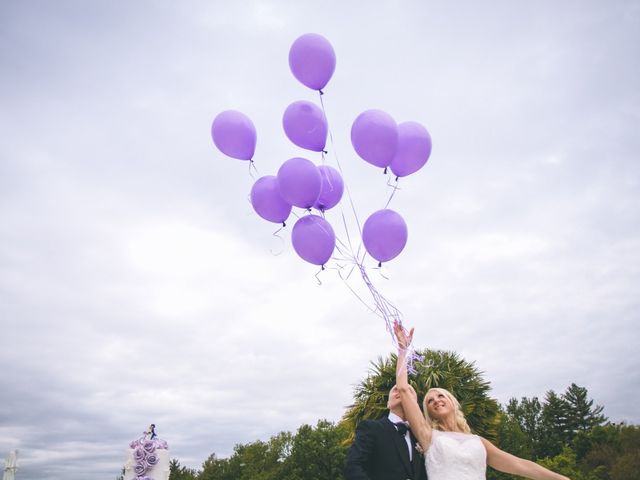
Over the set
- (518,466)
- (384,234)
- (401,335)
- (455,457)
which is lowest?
(518,466)

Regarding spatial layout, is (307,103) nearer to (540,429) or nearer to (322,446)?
(322,446)

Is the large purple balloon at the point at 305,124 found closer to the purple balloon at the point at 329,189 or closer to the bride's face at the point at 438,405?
the purple balloon at the point at 329,189

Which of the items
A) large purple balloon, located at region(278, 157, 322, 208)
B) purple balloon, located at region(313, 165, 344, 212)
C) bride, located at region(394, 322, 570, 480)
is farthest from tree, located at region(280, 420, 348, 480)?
bride, located at region(394, 322, 570, 480)

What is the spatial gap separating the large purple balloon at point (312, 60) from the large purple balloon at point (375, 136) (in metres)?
0.90

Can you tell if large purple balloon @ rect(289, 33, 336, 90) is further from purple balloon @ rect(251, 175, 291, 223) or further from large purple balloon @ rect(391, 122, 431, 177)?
purple balloon @ rect(251, 175, 291, 223)

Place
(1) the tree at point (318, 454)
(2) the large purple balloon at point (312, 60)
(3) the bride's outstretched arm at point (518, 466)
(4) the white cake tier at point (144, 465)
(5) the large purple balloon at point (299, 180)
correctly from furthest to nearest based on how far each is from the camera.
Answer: (1) the tree at point (318, 454) → (4) the white cake tier at point (144, 465) → (2) the large purple balloon at point (312, 60) → (5) the large purple balloon at point (299, 180) → (3) the bride's outstretched arm at point (518, 466)

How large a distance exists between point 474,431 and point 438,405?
1120 cm

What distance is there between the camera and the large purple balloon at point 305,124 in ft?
21.1

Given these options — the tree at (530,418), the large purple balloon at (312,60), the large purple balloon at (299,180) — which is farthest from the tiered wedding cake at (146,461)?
the tree at (530,418)

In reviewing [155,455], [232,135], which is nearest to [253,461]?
[155,455]

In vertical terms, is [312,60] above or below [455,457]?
above

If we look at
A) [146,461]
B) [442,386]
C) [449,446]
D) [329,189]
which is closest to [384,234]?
[329,189]

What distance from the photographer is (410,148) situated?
646 centimetres

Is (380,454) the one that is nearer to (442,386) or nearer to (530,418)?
(442,386)
